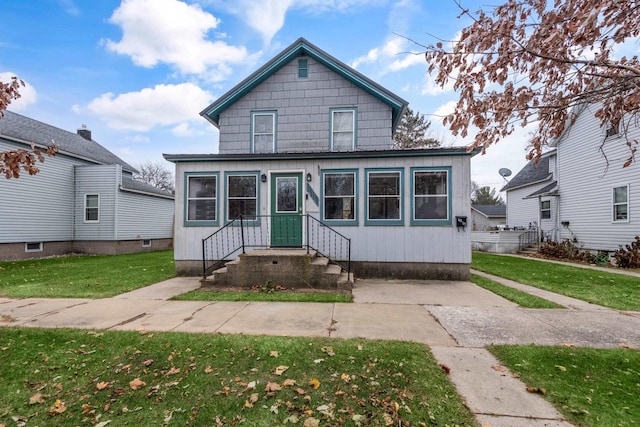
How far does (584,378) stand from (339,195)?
250 inches

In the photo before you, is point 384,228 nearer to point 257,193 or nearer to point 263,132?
point 257,193

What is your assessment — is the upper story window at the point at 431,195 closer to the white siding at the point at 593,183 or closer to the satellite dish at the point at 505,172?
the white siding at the point at 593,183

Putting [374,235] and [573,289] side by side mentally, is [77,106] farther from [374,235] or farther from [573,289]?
[573,289]

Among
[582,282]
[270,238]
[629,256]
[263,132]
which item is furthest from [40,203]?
[629,256]

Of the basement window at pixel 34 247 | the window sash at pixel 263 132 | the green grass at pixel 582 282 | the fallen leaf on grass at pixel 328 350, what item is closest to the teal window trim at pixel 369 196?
the green grass at pixel 582 282

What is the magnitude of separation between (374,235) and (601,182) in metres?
11.6

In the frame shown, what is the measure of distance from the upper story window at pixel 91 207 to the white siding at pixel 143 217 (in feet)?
3.48

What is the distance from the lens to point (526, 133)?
11.7 feet

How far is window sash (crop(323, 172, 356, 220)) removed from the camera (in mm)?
8445

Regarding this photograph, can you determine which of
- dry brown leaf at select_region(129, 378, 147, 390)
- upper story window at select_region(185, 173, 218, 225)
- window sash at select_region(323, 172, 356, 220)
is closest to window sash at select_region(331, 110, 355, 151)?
window sash at select_region(323, 172, 356, 220)

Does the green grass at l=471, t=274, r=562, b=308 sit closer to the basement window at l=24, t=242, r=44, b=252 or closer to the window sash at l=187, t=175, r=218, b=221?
the window sash at l=187, t=175, r=218, b=221

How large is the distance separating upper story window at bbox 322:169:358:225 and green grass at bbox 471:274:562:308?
3836 mm

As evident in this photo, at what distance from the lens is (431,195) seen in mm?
8188

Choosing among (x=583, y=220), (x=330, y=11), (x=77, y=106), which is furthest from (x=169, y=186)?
(x=583, y=220)
